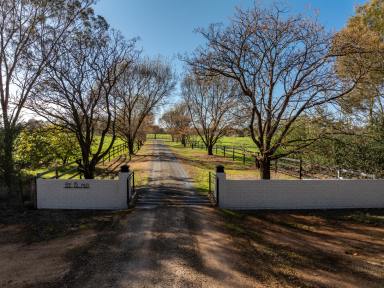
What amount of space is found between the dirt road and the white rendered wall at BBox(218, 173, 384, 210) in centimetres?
117

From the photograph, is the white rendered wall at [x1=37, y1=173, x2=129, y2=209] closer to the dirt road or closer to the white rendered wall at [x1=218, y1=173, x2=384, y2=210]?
the dirt road

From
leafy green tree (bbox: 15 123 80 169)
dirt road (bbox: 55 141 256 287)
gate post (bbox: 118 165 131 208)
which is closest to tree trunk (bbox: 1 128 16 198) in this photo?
leafy green tree (bbox: 15 123 80 169)

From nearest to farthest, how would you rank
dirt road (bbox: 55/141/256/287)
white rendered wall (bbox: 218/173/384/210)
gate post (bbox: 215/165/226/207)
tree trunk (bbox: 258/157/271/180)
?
dirt road (bbox: 55/141/256/287), gate post (bbox: 215/165/226/207), white rendered wall (bbox: 218/173/384/210), tree trunk (bbox: 258/157/271/180)

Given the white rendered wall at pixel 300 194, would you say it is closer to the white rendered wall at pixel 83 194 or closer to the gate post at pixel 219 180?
the gate post at pixel 219 180

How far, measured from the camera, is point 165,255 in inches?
271

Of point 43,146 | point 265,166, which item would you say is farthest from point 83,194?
point 43,146

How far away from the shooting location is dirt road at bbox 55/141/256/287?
227 inches

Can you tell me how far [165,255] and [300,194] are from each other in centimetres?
654

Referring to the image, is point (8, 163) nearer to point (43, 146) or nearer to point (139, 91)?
point (43, 146)

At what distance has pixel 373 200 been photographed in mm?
11711

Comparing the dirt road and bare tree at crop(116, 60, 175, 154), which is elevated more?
bare tree at crop(116, 60, 175, 154)

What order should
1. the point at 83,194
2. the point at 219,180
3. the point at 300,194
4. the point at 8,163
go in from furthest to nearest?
the point at 8,163 → the point at 300,194 → the point at 219,180 → the point at 83,194

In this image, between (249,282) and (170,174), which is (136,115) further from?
(249,282)

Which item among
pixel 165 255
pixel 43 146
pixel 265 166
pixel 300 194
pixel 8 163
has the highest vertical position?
pixel 43 146
